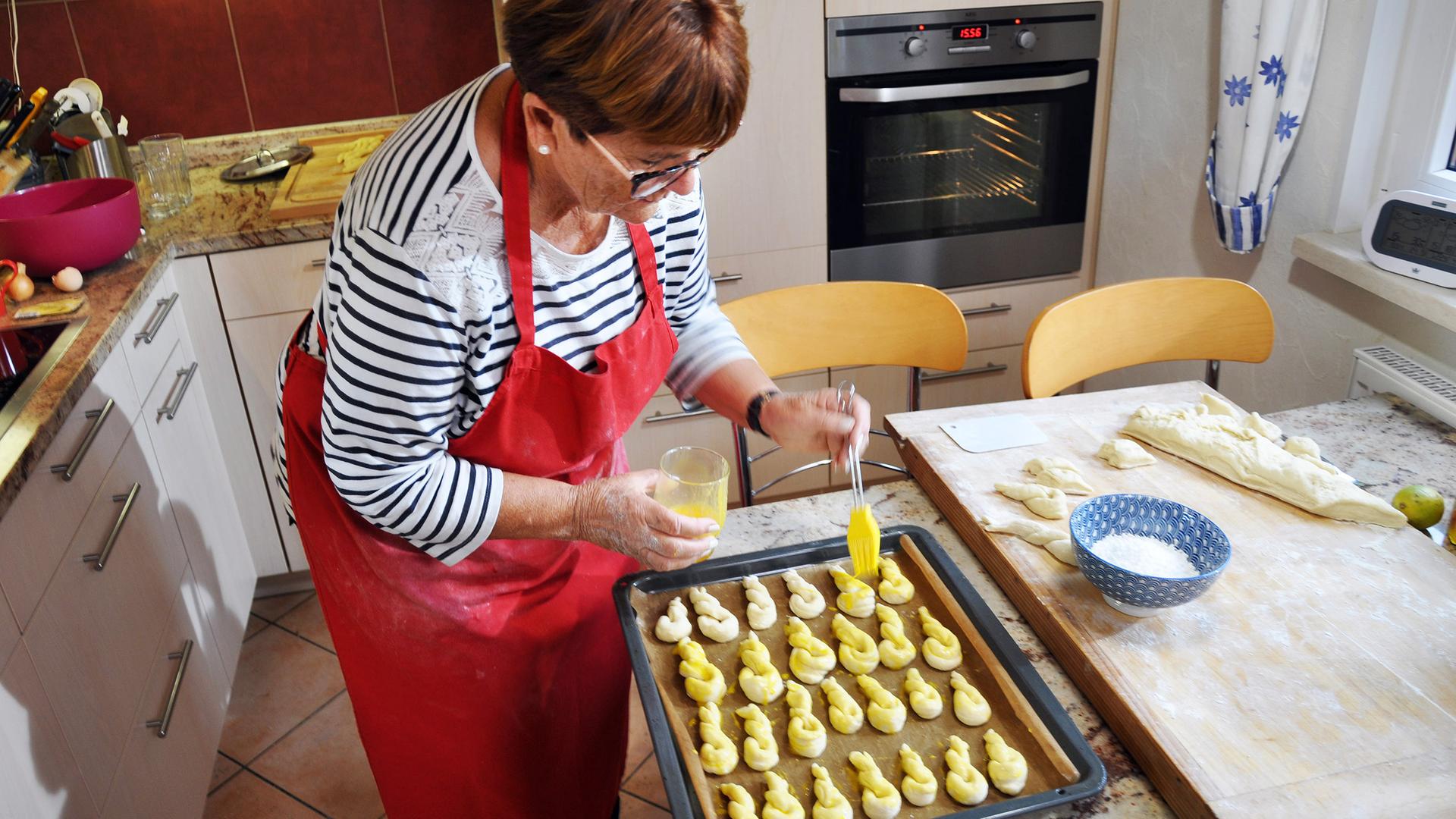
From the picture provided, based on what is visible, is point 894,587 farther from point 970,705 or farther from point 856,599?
point 970,705

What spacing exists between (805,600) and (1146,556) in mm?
373

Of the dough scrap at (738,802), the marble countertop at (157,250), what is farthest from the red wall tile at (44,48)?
the dough scrap at (738,802)

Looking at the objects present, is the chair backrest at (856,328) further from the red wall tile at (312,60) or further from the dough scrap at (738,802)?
the red wall tile at (312,60)

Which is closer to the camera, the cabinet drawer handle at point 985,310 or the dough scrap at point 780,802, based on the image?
the dough scrap at point 780,802

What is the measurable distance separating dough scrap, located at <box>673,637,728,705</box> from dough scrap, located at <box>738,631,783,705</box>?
3 centimetres

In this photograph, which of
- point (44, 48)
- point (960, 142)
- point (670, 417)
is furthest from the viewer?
point (670, 417)

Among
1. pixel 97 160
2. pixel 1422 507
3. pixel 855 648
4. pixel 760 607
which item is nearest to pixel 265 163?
pixel 97 160

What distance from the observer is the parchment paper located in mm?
957

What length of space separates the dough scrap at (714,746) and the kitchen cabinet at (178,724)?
3.16 feet

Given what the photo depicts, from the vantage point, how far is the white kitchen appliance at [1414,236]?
1683 millimetres

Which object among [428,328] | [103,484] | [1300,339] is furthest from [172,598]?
[1300,339]

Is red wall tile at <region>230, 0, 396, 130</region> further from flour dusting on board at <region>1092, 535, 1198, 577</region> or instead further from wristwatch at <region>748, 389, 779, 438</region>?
flour dusting on board at <region>1092, 535, 1198, 577</region>

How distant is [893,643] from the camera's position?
1103mm

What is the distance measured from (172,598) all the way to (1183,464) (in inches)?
65.5
